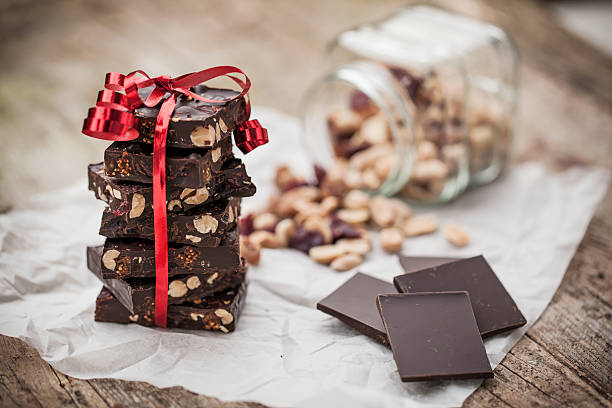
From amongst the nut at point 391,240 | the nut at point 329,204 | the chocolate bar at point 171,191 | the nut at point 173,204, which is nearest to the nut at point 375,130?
the nut at point 329,204

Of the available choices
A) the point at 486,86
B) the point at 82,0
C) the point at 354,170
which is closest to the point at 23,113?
the point at 82,0

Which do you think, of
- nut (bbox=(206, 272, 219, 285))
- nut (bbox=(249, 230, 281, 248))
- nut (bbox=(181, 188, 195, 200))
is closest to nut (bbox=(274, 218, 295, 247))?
nut (bbox=(249, 230, 281, 248))

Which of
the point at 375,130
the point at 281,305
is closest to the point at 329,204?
the point at 375,130

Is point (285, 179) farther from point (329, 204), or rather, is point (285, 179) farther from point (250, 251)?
point (250, 251)

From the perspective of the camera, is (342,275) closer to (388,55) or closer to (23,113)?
(388,55)

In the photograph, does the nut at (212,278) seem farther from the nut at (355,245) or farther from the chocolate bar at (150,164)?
the nut at (355,245)

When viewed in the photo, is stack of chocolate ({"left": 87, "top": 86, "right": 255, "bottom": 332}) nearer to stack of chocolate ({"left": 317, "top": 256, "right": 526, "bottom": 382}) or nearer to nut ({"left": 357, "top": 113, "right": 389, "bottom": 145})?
stack of chocolate ({"left": 317, "top": 256, "right": 526, "bottom": 382})

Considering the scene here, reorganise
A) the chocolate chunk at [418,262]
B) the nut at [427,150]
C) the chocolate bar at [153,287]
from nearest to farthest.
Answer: the chocolate bar at [153,287] → the chocolate chunk at [418,262] → the nut at [427,150]
